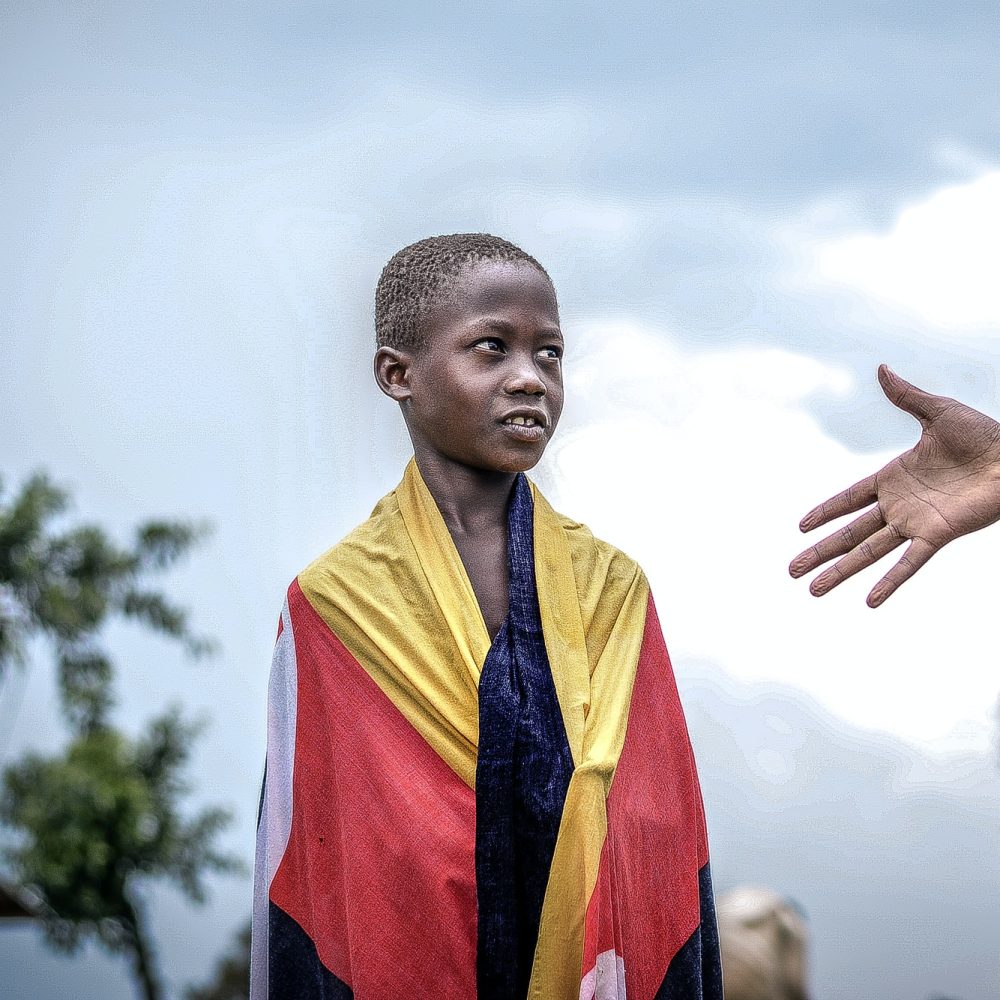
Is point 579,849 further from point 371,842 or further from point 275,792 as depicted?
point 275,792

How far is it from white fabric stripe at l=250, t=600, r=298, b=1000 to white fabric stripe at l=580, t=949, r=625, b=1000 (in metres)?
0.56

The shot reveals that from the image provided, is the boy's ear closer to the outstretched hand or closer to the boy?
the boy

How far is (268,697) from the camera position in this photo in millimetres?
2264

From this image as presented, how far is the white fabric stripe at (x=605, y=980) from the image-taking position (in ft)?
6.25

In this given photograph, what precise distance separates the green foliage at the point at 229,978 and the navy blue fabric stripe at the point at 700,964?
18.2ft

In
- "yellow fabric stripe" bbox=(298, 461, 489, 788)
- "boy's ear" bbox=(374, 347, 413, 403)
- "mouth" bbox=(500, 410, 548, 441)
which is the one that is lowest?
"yellow fabric stripe" bbox=(298, 461, 489, 788)

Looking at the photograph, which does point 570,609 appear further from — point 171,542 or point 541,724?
point 171,542

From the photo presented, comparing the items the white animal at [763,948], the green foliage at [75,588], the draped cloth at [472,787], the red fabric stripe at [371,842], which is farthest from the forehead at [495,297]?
the green foliage at [75,588]

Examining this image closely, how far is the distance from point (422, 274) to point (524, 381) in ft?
0.93

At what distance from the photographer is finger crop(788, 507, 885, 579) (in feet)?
7.70

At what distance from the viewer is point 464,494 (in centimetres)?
229

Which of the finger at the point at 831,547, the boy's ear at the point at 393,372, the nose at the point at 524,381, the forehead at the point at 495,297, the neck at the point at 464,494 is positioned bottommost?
the finger at the point at 831,547

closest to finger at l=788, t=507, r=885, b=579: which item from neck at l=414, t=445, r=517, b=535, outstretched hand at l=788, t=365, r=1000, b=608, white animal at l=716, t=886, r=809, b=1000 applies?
outstretched hand at l=788, t=365, r=1000, b=608

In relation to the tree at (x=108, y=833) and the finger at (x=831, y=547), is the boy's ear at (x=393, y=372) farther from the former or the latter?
the tree at (x=108, y=833)
